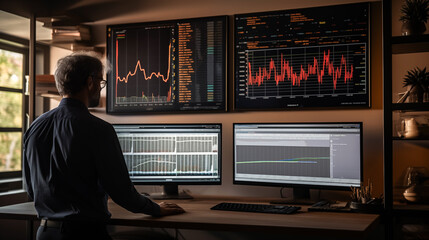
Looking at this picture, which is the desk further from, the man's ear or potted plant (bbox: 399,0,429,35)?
potted plant (bbox: 399,0,429,35)

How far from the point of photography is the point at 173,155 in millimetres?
2949

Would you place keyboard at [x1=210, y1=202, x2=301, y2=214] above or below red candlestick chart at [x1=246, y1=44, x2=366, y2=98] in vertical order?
below

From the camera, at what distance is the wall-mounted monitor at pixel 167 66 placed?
123 inches

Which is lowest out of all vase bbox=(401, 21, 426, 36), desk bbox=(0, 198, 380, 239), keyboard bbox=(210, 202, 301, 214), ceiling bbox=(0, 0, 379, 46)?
desk bbox=(0, 198, 380, 239)

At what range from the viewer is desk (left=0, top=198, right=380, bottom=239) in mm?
1943

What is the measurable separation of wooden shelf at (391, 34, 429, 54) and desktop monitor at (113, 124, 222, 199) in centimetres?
117

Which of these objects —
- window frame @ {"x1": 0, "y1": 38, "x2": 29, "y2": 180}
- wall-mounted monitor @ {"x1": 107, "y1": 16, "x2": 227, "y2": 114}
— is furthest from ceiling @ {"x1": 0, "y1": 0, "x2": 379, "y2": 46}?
window frame @ {"x1": 0, "y1": 38, "x2": 29, "y2": 180}

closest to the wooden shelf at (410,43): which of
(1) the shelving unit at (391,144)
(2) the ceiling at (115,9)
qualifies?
(1) the shelving unit at (391,144)

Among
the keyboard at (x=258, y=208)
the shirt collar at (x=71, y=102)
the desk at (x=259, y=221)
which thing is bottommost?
the desk at (x=259, y=221)

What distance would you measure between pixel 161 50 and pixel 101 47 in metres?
0.53

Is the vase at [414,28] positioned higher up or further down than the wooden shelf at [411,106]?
higher up

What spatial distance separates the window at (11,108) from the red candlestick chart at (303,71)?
2213 millimetres

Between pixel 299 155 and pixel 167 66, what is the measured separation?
1.19m

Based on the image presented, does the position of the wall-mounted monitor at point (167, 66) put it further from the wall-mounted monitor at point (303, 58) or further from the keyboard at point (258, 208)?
the keyboard at point (258, 208)
